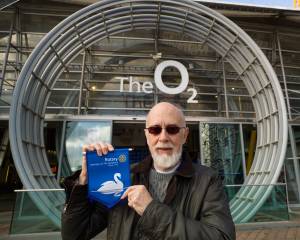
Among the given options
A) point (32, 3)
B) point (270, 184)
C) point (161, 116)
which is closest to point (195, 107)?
point (270, 184)

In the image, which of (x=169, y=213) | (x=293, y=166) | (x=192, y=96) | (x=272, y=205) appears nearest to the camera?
(x=169, y=213)

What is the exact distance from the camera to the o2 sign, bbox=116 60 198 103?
11172 mm

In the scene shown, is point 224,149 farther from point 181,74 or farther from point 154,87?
point 154,87

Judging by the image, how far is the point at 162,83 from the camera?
1125 centimetres

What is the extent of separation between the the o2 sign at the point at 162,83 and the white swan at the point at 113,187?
31.2 feet

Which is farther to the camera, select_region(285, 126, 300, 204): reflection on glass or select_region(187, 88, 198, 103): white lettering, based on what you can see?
select_region(187, 88, 198, 103): white lettering

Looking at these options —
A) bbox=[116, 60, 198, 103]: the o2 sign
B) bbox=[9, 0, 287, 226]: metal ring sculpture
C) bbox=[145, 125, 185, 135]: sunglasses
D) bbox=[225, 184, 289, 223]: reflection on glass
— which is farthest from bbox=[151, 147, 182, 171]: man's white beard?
bbox=[116, 60, 198, 103]: the o2 sign

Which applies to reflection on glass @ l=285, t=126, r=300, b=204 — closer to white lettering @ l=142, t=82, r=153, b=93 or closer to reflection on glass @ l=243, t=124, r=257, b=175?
reflection on glass @ l=243, t=124, r=257, b=175

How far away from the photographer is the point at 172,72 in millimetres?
11938

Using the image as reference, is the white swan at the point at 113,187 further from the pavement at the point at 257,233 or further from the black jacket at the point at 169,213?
the pavement at the point at 257,233

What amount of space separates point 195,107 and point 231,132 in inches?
70.3

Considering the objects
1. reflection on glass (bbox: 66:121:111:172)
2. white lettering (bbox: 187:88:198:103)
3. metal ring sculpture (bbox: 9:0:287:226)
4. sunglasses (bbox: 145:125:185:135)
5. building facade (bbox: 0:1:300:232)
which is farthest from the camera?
white lettering (bbox: 187:88:198:103)

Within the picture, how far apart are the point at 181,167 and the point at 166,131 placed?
218 mm

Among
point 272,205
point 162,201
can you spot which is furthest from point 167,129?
point 272,205
